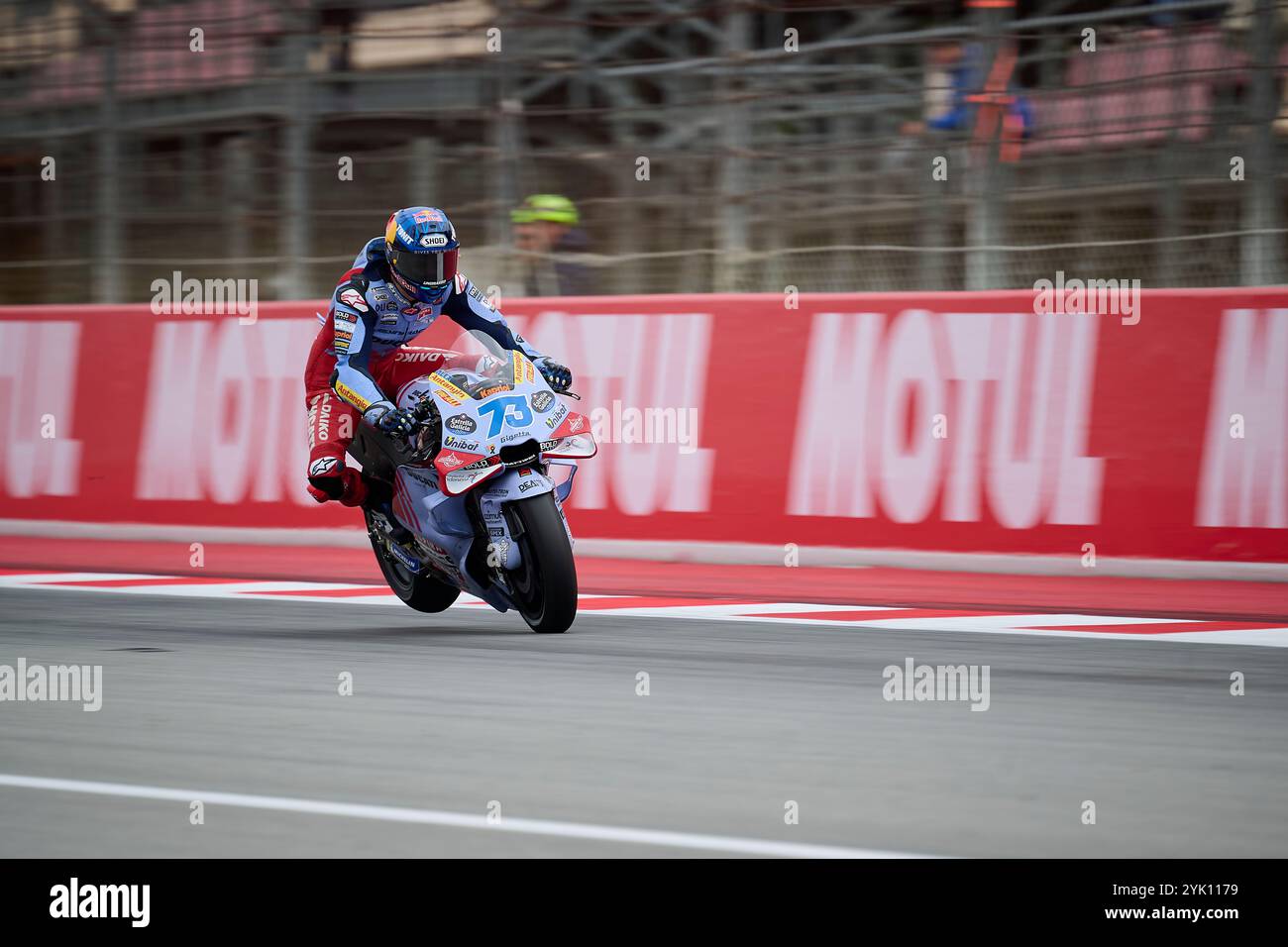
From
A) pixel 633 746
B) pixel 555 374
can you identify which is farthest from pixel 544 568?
pixel 633 746

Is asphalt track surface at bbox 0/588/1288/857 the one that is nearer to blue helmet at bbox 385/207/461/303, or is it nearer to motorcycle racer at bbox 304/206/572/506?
motorcycle racer at bbox 304/206/572/506

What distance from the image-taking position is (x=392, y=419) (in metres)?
7.73

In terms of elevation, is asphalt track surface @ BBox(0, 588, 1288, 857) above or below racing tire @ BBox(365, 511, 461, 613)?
below

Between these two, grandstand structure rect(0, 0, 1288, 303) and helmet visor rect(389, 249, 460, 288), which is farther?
grandstand structure rect(0, 0, 1288, 303)

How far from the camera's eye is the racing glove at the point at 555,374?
27.1ft

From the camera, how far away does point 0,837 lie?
446 cm

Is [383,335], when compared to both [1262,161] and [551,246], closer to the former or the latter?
[551,246]

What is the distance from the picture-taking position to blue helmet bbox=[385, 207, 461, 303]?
26.6 feet

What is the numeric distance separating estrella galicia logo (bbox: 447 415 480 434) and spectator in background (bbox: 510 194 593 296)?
4.91 metres

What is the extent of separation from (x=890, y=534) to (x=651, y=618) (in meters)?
2.19
